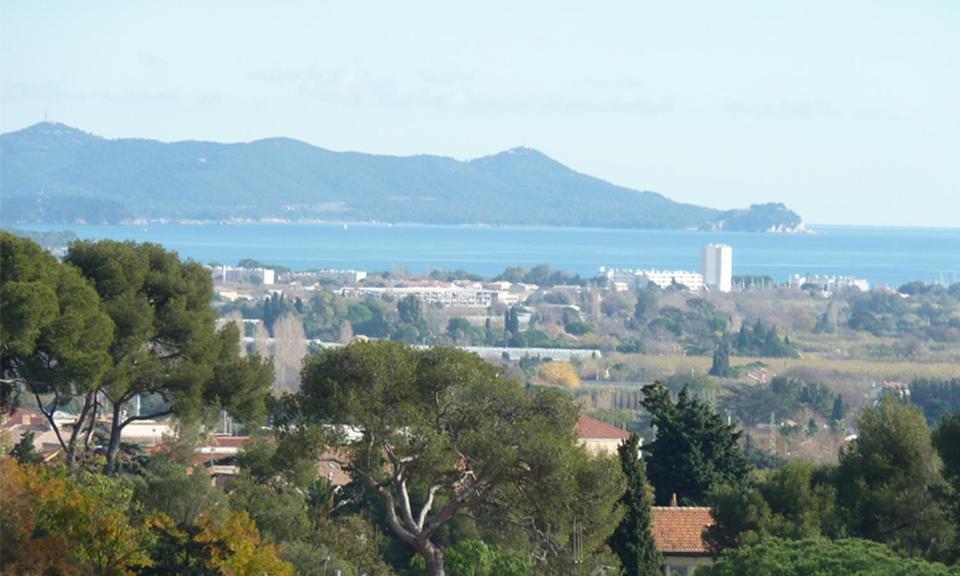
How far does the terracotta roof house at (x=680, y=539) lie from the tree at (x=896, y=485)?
1975mm

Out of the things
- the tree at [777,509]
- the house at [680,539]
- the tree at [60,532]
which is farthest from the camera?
the house at [680,539]

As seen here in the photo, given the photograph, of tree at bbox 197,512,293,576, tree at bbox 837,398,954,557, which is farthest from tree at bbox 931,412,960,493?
tree at bbox 197,512,293,576

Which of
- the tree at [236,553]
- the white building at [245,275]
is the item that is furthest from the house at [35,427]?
the white building at [245,275]

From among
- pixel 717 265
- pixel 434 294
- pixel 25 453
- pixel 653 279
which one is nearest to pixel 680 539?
pixel 25 453

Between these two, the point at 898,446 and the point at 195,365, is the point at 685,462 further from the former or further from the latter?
the point at 195,365

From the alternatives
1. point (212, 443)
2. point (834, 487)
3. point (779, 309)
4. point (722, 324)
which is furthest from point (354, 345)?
point (779, 309)

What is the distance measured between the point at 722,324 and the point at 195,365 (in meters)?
73.3

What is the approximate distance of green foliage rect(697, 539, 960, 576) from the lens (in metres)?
14.0

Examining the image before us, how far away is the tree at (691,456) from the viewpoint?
79.7ft

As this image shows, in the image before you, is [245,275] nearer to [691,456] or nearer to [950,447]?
[691,456]

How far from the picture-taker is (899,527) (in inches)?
720

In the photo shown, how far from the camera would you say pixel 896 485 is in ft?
61.0

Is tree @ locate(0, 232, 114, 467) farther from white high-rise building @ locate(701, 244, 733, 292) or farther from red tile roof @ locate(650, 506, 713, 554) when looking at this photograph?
white high-rise building @ locate(701, 244, 733, 292)

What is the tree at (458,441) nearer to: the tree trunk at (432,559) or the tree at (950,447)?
the tree trunk at (432,559)
